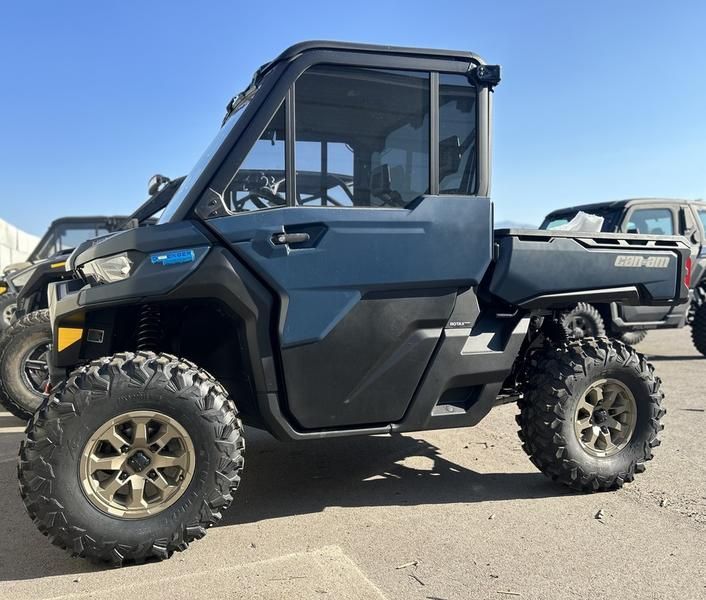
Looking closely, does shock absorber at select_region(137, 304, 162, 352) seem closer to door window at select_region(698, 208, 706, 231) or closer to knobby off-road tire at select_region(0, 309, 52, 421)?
knobby off-road tire at select_region(0, 309, 52, 421)

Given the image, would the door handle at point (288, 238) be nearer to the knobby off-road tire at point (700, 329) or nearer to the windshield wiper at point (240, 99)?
the windshield wiper at point (240, 99)

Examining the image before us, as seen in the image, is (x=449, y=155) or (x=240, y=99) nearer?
(x=449, y=155)

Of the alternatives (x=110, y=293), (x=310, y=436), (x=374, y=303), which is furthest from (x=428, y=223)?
(x=110, y=293)

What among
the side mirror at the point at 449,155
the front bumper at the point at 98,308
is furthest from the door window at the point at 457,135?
the front bumper at the point at 98,308

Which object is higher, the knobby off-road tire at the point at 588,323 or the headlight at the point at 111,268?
the headlight at the point at 111,268

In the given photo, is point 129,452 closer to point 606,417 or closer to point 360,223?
point 360,223

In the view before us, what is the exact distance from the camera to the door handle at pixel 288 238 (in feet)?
9.47

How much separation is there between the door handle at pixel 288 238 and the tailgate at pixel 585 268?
43.6 inches

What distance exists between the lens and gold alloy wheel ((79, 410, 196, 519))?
104 inches

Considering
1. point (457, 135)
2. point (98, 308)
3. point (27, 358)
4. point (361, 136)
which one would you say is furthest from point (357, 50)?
point (27, 358)

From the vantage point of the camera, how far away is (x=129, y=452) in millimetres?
2703

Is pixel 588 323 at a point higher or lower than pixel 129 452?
lower

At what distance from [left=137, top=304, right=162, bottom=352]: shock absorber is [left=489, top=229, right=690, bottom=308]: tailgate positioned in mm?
1842

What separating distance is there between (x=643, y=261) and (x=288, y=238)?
2.23 m
